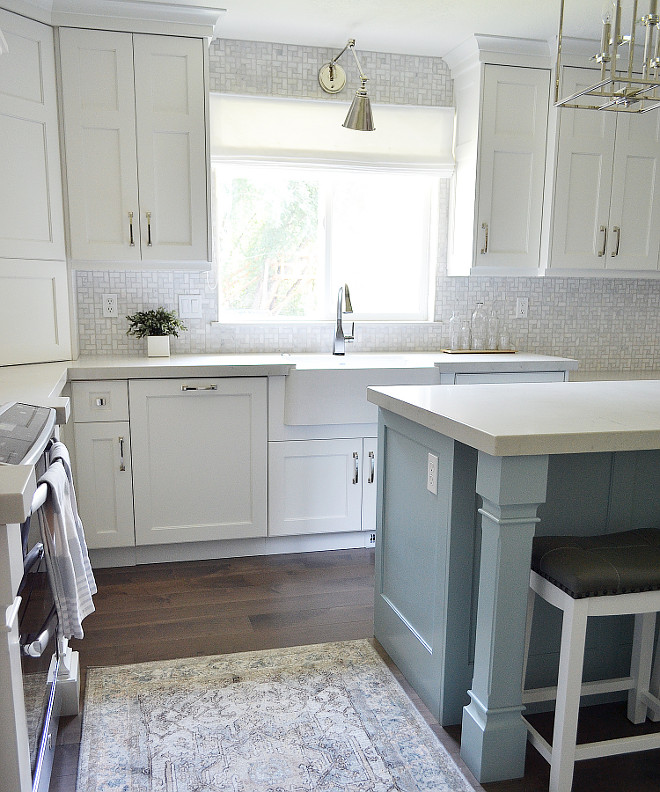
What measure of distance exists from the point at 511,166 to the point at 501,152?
9 cm

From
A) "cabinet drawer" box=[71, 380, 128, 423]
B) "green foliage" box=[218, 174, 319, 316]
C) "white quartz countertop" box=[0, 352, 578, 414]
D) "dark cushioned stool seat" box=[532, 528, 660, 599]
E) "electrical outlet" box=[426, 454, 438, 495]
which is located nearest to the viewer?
"dark cushioned stool seat" box=[532, 528, 660, 599]

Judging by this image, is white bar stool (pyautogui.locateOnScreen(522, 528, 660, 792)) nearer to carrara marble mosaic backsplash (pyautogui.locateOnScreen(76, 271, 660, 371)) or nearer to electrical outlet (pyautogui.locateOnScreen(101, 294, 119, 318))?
carrara marble mosaic backsplash (pyautogui.locateOnScreen(76, 271, 660, 371))

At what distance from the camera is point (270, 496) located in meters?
3.23

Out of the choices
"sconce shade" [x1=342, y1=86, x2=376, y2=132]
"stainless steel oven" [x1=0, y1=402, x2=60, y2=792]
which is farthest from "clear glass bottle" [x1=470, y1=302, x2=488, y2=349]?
"stainless steel oven" [x1=0, y1=402, x2=60, y2=792]

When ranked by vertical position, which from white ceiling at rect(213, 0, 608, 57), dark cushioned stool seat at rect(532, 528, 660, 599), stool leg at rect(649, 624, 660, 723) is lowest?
stool leg at rect(649, 624, 660, 723)

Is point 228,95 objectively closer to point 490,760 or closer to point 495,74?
point 495,74

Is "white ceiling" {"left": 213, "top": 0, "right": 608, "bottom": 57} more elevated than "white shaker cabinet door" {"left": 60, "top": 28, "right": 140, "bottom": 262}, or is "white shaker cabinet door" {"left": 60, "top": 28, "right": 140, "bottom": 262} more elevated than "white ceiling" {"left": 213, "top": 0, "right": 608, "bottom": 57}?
"white ceiling" {"left": 213, "top": 0, "right": 608, "bottom": 57}

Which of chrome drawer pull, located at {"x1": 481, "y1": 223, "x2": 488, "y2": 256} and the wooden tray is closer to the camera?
chrome drawer pull, located at {"x1": 481, "y1": 223, "x2": 488, "y2": 256}

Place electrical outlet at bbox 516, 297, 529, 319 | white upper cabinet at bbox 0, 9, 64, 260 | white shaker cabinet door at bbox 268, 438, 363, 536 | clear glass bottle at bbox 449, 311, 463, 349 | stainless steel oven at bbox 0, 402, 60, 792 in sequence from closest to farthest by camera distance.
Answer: stainless steel oven at bbox 0, 402, 60, 792
white upper cabinet at bbox 0, 9, 64, 260
white shaker cabinet door at bbox 268, 438, 363, 536
clear glass bottle at bbox 449, 311, 463, 349
electrical outlet at bbox 516, 297, 529, 319

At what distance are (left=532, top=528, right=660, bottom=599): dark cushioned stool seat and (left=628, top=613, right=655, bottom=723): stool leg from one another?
336 mm

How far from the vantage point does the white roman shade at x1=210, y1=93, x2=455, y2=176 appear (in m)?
3.51

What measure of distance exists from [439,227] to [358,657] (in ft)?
8.09

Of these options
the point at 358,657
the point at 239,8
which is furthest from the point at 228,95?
the point at 358,657

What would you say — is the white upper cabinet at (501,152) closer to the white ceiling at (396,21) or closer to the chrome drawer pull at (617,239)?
the white ceiling at (396,21)
